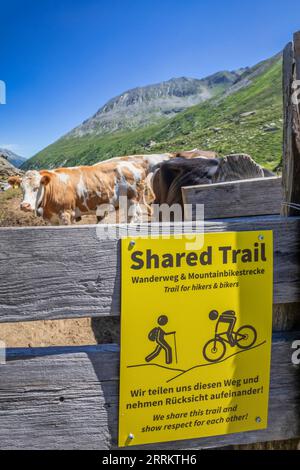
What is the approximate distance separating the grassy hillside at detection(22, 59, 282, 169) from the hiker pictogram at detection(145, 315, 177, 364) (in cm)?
6107

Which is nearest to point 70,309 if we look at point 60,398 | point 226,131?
point 60,398

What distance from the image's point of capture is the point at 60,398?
1.86m

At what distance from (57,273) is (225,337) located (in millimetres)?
787

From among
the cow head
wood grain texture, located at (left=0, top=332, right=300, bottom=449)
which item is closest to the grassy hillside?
the cow head

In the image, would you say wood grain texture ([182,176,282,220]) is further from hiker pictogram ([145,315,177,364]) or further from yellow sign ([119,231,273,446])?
hiker pictogram ([145,315,177,364])

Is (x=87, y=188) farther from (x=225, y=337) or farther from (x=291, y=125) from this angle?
(x=225, y=337)

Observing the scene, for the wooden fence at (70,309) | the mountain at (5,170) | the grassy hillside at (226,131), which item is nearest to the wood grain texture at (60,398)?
the wooden fence at (70,309)

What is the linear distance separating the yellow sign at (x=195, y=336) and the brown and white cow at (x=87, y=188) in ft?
18.4

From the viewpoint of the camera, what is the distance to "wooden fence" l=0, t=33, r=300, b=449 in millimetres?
1782

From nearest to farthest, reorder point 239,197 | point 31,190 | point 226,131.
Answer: point 239,197 < point 31,190 < point 226,131

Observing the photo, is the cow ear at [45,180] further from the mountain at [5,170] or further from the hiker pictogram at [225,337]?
the mountain at [5,170]

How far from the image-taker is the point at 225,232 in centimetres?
194
